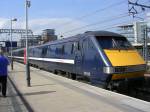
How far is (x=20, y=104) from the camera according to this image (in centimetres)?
1205

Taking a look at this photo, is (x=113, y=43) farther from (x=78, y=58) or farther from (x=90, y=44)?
(x=78, y=58)

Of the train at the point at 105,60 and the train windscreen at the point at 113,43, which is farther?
the train windscreen at the point at 113,43

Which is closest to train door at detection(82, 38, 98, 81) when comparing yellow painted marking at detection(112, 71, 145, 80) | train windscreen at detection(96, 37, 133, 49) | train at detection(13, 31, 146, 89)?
train at detection(13, 31, 146, 89)

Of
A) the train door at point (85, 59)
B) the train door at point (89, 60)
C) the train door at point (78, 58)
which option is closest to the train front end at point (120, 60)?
the train door at point (89, 60)

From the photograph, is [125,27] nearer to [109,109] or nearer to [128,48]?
[128,48]

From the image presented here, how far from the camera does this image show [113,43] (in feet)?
58.0

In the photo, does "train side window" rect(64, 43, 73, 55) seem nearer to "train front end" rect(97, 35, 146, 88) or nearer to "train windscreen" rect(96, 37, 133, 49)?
"train windscreen" rect(96, 37, 133, 49)

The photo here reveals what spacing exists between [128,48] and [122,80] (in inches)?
93.2

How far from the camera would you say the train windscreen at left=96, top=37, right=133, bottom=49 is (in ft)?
57.1

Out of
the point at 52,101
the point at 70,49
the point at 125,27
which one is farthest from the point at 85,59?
the point at 125,27

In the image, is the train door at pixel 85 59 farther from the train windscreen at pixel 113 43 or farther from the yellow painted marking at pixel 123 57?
the yellow painted marking at pixel 123 57

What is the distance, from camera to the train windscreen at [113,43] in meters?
17.4

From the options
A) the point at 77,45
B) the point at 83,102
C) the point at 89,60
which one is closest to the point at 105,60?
the point at 89,60

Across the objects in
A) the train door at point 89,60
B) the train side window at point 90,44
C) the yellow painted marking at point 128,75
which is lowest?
the yellow painted marking at point 128,75
